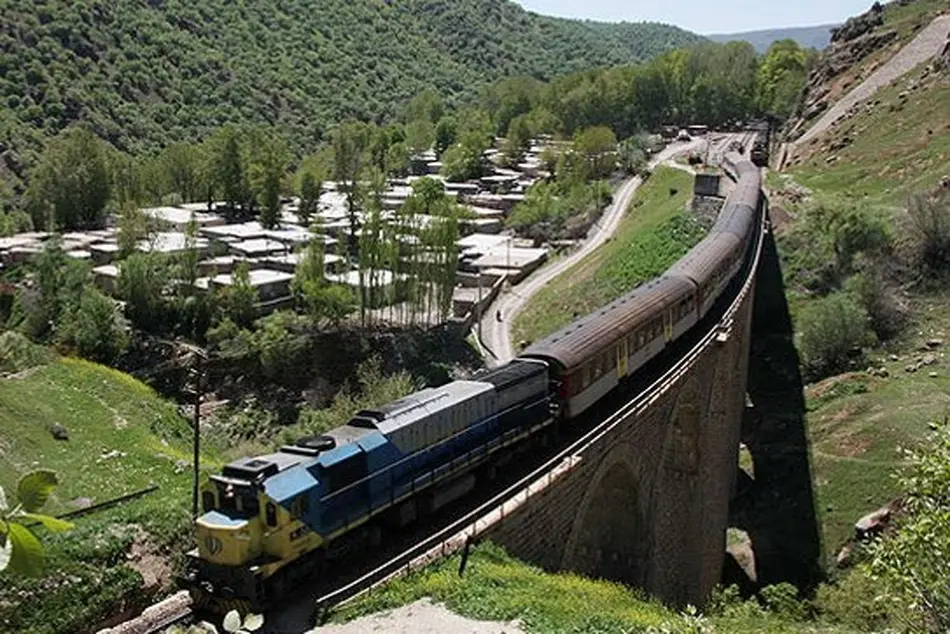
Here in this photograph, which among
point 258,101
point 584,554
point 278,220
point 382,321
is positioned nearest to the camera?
point 584,554

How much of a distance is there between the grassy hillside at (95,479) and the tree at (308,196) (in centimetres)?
3935

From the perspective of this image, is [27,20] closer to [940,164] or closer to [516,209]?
[516,209]

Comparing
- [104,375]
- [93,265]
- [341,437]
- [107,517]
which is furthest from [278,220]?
[341,437]

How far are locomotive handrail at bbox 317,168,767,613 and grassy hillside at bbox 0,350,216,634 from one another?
579 centimetres

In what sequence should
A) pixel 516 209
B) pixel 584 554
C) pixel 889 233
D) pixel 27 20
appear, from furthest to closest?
pixel 27 20 < pixel 516 209 < pixel 889 233 < pixel 584 554

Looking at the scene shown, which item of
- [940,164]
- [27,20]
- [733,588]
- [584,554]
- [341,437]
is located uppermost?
[27,20]

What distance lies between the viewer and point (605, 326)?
2838cm

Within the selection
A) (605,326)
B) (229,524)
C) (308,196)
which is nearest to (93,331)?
(605,326)

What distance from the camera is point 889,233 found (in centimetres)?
5356

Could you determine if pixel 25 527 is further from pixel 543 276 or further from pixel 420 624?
pixel 543 276

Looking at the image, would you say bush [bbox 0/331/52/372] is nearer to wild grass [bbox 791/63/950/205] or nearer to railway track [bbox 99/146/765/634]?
railway track [bbox 99/146/765/634]

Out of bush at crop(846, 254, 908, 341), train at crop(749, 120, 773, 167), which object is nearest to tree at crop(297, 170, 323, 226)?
train at crop(749, 120, 773, 167)

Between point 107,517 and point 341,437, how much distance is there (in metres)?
10.1

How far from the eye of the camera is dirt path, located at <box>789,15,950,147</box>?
3332 inches
